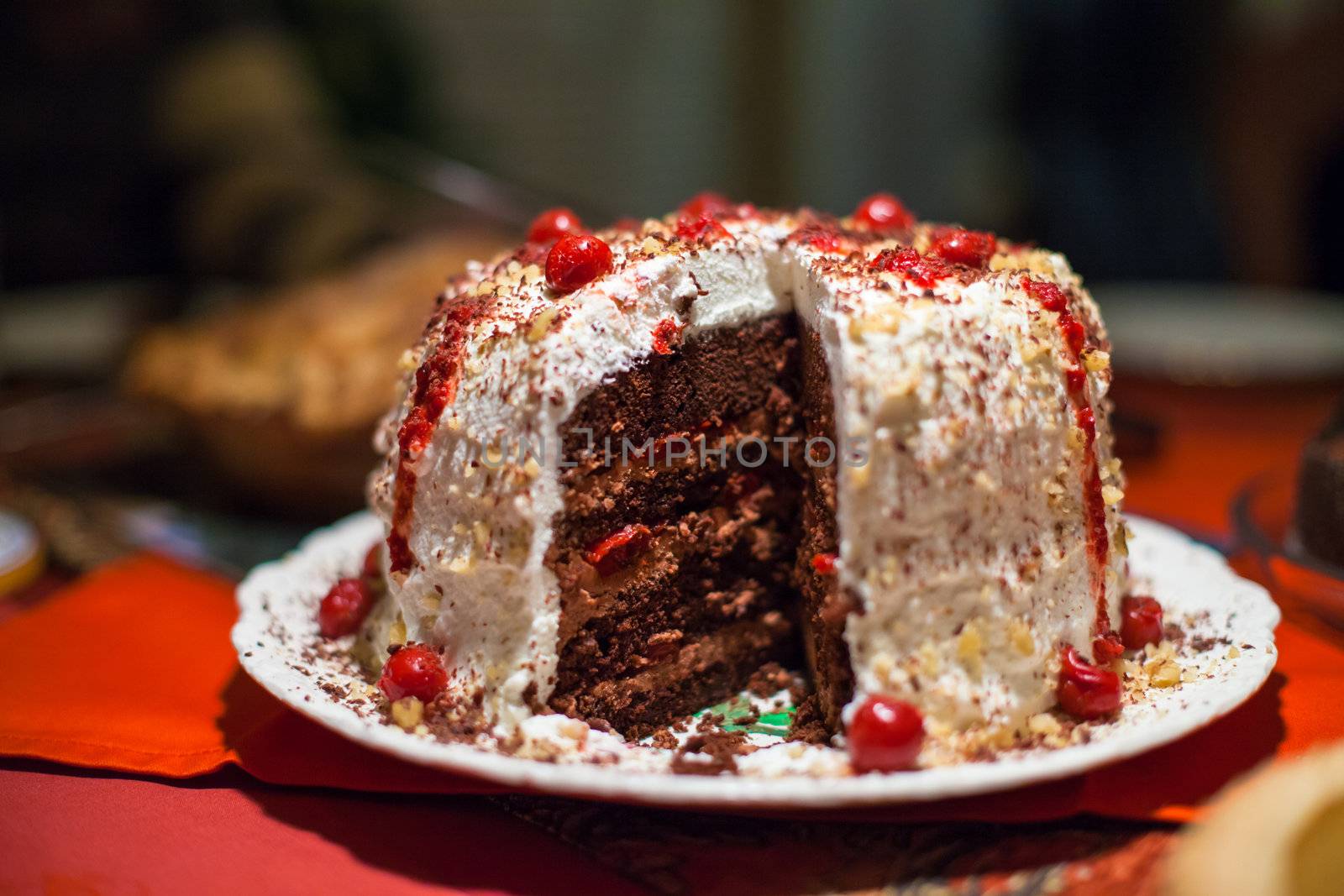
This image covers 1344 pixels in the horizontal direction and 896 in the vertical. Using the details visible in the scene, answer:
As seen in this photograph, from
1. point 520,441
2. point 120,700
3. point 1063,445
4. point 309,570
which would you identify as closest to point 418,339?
point 520,441

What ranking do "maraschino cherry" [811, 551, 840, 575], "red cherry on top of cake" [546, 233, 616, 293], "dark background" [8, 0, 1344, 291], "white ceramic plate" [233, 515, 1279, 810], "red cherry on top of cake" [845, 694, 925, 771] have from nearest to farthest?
"white ceramic plate" [233, 515, 1279, 810] < "red cherry on top of cake" [845, 694, 925, 771] < "maraschino cherry" [811, 551, 840, 575] < "red cherry on top of cake" [546, 233, 616, 293] < "dark background" [8, 0, 1344, 291]

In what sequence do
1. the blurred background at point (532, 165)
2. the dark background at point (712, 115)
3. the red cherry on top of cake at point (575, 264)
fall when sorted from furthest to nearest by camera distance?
the dark background at point (712, 115) < the blurred background at point (532, 165) < the red cherry on top of cake at point (575, 264)

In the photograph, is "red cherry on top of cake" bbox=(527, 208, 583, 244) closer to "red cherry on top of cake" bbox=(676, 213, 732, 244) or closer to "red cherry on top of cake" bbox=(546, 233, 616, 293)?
"red cherry on top of cake" bbox=(676, 213, 732, 244)

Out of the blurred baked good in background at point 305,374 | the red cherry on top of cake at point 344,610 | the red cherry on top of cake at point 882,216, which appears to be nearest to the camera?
the red cherry on top of cake at point 344,610

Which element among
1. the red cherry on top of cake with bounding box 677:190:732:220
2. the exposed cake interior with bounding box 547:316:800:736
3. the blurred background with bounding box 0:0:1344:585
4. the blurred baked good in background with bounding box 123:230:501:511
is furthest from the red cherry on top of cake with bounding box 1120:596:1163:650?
the blurred baked good in background with bounding box 123:230:501:511

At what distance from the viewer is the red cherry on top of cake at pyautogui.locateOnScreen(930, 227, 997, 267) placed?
8.70ft

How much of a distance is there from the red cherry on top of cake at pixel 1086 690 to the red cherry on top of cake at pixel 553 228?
169 cm

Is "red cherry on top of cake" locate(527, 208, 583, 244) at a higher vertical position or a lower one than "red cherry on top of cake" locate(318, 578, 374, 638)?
higher

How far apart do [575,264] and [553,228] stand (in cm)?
52

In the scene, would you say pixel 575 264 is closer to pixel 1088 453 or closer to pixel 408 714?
pixel 408 714

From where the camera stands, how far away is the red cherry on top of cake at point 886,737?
218 cm

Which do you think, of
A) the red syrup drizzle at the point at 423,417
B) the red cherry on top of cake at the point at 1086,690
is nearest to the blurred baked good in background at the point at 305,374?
the red syrup drizzle at the point at 423,417

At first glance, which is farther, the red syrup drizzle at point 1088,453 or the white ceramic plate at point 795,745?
the red syrup drizzle at point 1088,453

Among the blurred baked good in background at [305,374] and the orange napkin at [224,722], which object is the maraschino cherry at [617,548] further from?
the blurred baked good in background at [305,374]
